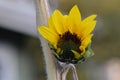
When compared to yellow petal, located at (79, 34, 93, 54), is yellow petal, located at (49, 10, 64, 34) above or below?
above

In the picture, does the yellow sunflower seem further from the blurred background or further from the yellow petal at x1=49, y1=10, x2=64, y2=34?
the blurred background

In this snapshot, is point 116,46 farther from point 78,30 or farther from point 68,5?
point 78,30

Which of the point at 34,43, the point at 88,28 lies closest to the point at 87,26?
the point at 88,28

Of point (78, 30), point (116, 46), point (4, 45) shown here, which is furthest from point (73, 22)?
point (116, 46)

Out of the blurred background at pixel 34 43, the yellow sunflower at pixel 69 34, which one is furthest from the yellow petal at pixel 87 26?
the blurred background at pixel 34 43

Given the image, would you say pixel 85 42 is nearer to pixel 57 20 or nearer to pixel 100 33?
pixel 57 20

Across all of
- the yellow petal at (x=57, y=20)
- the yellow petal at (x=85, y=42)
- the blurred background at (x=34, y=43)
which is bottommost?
the yellow petal at (x=85, y=42)

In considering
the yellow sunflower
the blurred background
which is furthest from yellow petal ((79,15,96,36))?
the blurred background

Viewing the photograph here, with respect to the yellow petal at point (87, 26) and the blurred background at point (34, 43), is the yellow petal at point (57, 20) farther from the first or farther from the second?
the blurred background at point (34, 43)
